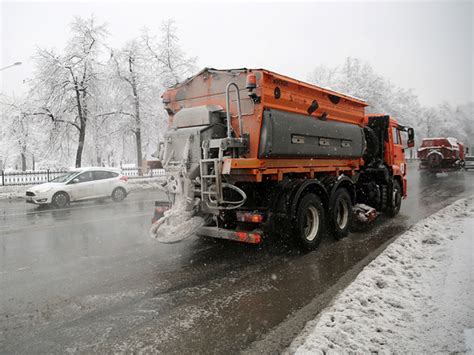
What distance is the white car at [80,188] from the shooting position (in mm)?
12836

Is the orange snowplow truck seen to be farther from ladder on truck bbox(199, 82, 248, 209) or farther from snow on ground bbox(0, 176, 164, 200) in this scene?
snow on ground bbox(0, 176, 164, 200)

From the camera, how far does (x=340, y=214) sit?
7.63 metres

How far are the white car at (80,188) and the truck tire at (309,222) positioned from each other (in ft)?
33.4

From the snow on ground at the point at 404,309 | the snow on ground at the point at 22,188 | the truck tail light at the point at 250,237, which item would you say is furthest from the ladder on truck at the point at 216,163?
the snow on ground at the point at 22,188

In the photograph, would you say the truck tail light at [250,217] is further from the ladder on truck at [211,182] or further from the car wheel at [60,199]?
the car wheel at [60,199]

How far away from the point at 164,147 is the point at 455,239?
225 inches

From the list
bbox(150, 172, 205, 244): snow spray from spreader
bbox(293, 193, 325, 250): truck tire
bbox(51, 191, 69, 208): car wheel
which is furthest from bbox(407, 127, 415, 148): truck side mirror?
bbox(51, 191, 69, 208): car wheel

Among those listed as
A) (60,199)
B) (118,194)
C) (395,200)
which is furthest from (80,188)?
(395,200)

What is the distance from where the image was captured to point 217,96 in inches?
244

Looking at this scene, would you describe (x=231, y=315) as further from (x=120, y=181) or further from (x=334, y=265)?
(x=120, y=181)

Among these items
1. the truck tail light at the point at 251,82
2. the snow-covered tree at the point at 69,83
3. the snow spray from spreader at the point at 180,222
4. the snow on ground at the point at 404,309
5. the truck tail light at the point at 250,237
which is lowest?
the snow on ground at the point at 404,309

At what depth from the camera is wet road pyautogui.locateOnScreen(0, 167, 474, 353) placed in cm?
338

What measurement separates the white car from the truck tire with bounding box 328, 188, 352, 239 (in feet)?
33.4

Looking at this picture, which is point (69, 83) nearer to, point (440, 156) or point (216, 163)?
point (216, 163)
